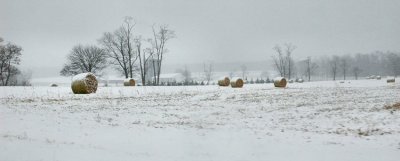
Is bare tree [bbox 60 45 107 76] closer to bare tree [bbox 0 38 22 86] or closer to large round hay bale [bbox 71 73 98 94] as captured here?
bare tree [bbox 0 38 22 86]

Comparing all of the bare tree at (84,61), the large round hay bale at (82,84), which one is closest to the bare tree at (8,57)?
the bare tree at (84,61)

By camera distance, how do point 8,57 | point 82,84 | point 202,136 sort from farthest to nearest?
point 8,57
point 82,84
point 202,136

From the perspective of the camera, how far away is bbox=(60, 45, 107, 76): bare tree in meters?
69.4

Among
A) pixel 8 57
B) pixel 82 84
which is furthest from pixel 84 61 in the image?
pixel 82 84

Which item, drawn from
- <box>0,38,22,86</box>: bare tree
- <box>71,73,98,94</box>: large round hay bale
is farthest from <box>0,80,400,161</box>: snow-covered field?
<box>0,38,22,86</box>: bare tree

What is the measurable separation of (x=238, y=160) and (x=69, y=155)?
3199mm

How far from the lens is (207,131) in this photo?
980cm

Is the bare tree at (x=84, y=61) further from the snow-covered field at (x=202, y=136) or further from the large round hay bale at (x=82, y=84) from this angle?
the snow-covered field at (x=202, y=136)

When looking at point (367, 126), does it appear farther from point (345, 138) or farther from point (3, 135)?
point (3, 135)

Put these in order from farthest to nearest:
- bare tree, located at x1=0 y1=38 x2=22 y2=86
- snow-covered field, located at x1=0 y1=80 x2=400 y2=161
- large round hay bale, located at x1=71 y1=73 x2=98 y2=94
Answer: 1. bare tree, located at x1=0 y1=38 x2=22 y2=86
2. large round hay bale, located at x1=71 y1=73 x2=98 y2=94
3. snow-covered field, located at x1=0 y1=80 x2=400 y2=161

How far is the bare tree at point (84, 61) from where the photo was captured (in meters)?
69.4

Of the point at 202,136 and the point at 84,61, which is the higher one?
the point at 84,61

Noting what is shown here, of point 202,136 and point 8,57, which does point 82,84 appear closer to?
point 202,136

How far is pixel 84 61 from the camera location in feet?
234
